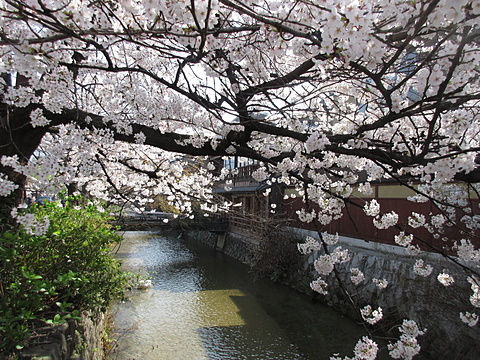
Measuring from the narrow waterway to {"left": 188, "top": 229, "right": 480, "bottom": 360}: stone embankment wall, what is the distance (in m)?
0.79

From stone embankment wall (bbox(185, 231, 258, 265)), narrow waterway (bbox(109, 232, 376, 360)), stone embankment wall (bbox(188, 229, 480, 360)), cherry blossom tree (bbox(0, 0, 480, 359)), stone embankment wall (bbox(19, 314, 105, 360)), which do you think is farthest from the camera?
stone embankment wall (bbox(185, 231, 258, 265))

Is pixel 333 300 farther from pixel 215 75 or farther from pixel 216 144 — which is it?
pixel 215 75

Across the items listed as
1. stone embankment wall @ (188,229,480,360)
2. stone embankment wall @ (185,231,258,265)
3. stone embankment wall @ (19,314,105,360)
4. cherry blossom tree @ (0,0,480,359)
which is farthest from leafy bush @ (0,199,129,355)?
stone embankment wall @ (185,231,258,265)

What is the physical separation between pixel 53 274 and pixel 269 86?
2926 mm

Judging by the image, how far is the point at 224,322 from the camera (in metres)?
7.65

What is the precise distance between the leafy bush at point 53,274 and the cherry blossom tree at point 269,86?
58cm

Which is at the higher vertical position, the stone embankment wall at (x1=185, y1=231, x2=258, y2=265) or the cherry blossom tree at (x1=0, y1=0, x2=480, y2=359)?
the cherry blossom tree at (x1=0, y1=0, x2=480, y2=359)

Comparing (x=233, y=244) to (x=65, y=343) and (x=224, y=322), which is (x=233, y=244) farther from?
(x=65, y=343)

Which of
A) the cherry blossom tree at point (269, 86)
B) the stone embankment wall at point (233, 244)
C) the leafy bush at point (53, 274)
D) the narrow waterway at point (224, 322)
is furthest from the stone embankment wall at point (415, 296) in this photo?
the stone embankment wall at point (233, 244)

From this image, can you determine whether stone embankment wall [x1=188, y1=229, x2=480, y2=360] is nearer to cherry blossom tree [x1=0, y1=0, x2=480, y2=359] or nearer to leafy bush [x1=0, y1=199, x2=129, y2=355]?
cherry blossom tree [x1=0, y1=0, x2=480, y2=359]

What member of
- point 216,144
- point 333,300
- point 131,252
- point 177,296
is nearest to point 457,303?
point 333,300

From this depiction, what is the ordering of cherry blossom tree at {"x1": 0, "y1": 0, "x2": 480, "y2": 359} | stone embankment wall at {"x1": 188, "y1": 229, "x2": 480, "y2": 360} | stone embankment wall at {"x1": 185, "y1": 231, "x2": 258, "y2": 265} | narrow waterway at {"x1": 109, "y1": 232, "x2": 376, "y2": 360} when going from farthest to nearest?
1. stone embankment wall at {"x1": 185, "y1": 231, "x2": 258, "y2": 265}
2. narrow waterway at {"x1": 109, "y1": 232, "x2": 376, "y2": 360}
3. stone embankment wall at {"x1": 188, "y1": 229, "x2": 480, "y2": 360}
4. cherry blossom tree at {"x1": 0, "y1": 0, "x2": 480, "y2": 359}

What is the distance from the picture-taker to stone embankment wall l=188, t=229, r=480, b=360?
535cm

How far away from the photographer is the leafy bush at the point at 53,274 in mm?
2490
